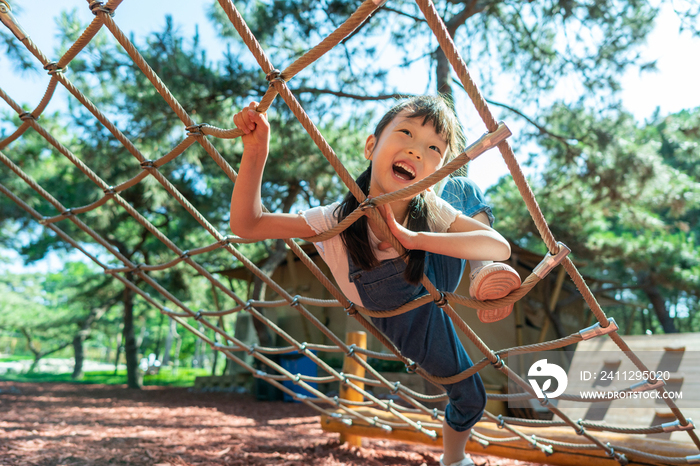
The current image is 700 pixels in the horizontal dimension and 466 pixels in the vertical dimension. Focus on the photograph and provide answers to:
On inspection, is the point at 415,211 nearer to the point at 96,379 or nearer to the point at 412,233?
the point at 412,233

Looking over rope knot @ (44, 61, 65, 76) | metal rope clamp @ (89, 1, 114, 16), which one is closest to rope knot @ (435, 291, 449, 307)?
metal rope clamp @ (89, 1, 114, 16)

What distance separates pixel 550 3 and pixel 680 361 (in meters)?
3.30

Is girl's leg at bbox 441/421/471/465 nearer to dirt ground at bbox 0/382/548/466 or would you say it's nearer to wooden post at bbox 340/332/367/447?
dirt ground at bbox 0/382/548/466

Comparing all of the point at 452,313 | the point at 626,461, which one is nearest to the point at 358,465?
the point at 626,461

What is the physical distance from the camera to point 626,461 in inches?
71.7

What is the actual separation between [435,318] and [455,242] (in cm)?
42

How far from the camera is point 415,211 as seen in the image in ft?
4.07

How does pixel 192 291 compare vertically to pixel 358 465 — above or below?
above

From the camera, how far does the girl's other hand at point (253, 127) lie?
3.17ft

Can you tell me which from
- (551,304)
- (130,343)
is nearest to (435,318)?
(551,304)

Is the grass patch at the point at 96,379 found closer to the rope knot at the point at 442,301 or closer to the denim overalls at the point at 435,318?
the denim overalls at the point at 435,318

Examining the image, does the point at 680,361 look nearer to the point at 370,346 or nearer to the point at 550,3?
the point at 550,3

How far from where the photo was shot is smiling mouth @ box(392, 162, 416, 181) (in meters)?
1.18

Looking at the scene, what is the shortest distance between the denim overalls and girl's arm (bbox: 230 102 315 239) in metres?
0.28
